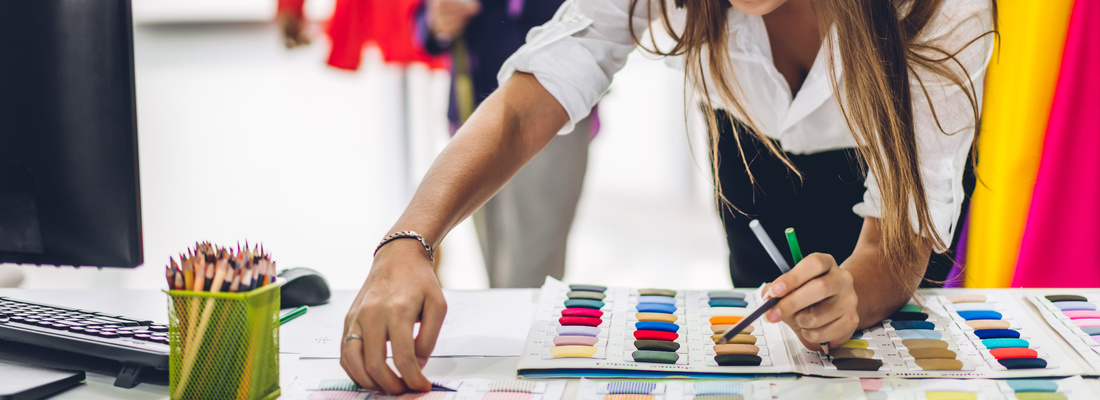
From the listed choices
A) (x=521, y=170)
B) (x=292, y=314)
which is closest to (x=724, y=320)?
(x=292, y=314)

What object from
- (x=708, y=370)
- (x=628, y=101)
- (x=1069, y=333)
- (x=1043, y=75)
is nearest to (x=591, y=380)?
(x=708, y=370)

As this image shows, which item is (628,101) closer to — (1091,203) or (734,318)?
(1091,203)

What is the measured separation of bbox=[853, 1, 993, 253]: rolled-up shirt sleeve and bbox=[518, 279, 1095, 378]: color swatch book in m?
0.09

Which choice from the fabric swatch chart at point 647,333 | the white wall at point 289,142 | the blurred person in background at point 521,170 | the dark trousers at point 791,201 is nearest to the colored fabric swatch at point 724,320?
the fabric swatch chart at point 647,333

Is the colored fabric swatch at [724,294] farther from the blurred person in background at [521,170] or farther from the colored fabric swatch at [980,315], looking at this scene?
the blurred person in background at [521,170]

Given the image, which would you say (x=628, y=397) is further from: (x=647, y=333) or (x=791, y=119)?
(x=791, y=119)

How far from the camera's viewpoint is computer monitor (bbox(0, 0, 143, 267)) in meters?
0.68

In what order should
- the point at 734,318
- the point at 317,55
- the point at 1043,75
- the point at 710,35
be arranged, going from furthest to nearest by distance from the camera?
the point at 317,55 < the point at 1043,75 < the point at 710,35 < the point at 734,318

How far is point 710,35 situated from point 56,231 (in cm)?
72

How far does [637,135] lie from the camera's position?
10.3 feet

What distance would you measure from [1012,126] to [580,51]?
82 centimetres

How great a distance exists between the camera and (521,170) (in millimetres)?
1765

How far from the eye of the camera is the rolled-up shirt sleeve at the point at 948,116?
0.76 meters

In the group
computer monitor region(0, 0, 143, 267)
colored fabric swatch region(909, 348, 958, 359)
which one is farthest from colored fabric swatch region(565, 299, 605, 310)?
computer monitor region(0, 0, 143, 267)
